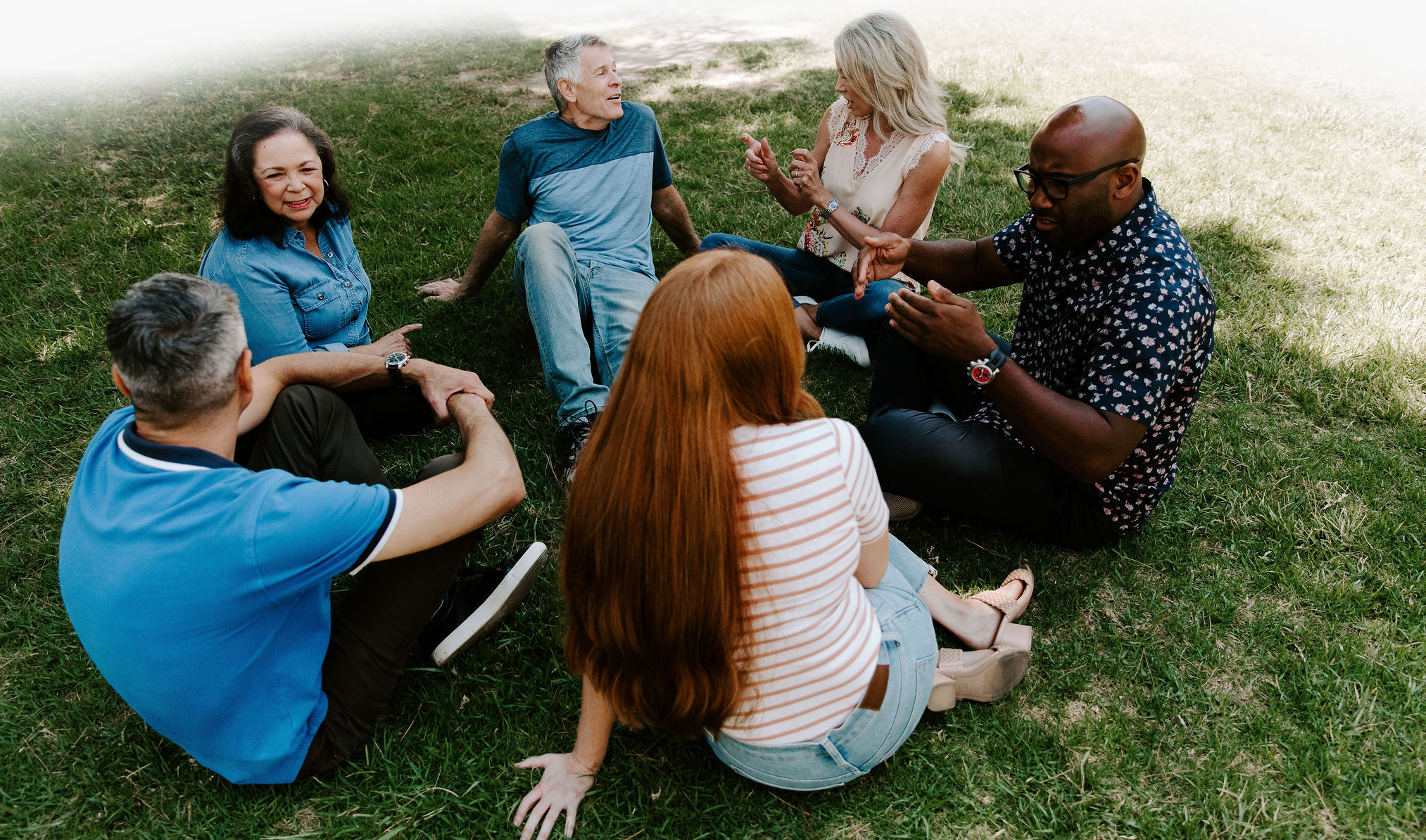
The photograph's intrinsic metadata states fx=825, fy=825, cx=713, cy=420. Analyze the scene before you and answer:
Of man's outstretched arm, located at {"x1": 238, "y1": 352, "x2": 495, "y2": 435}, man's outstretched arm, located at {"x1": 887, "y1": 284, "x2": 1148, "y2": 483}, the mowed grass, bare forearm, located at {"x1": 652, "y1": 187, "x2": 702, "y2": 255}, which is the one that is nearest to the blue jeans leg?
the mowed grass

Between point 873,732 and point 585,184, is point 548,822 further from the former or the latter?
point 585,184

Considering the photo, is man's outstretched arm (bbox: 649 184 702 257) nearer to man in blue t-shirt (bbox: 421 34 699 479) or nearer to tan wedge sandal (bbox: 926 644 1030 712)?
man in blue t-shirt (bbox: 421 34 699 479)

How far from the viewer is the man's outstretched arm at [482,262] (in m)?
4.18

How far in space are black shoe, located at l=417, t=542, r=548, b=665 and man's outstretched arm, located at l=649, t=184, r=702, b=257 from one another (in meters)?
2.16

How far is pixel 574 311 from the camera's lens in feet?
11.8

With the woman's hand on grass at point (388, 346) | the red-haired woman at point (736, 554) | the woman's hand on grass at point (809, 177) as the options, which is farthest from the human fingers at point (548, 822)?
the woman's hand on grass at point (809, 177)

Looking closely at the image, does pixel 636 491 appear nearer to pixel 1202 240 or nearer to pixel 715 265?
pixel 715 265

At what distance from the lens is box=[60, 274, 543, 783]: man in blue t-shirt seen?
5.98 ft

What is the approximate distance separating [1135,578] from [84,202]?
21.6ft

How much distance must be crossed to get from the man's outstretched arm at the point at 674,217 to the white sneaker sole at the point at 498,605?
7.02 ft

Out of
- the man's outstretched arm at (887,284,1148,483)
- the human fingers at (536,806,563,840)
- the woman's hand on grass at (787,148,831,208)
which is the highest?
the woman's hand on grass at (787,148,831,208)

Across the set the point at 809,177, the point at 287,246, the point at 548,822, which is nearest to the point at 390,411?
the point at 287,246

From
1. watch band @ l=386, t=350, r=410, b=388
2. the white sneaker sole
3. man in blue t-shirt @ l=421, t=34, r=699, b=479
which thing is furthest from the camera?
man in blue t-shirt @ l=421, t=34, r=699, b=479

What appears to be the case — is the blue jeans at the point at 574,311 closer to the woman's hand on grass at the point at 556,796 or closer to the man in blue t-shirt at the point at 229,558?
the man in blue t-shirt at the point at 229,558
